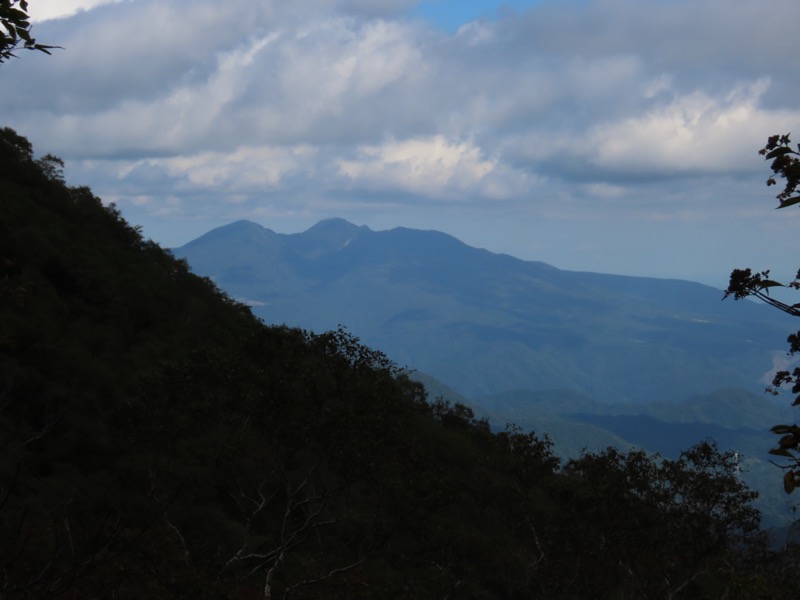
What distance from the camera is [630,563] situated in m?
26.8

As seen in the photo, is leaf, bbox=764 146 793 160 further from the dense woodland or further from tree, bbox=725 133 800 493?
the dense woodland

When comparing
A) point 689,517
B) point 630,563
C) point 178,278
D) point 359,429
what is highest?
point 178,278

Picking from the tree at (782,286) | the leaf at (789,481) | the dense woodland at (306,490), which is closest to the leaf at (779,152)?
the tree at (782,286)

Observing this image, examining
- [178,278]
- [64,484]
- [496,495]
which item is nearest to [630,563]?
[496,495]

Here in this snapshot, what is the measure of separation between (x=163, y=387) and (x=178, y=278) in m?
34.4

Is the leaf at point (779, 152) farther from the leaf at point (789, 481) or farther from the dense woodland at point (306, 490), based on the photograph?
the dense woodland at point (306, 490)

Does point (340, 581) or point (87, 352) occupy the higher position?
point (87, 352)

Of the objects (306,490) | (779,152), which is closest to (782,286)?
(779,152)

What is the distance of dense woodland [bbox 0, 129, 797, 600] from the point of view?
866 inches

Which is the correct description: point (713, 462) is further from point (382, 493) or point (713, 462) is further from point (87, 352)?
point (87, 352)

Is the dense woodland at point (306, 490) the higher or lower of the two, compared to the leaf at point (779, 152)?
lower

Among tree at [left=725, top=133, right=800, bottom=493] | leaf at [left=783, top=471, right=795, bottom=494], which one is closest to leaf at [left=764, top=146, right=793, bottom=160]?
tree at [left=725, top=133, right=800, bottom=493]

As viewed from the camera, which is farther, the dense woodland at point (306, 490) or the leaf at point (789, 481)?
the dense woodland at point (306, 490)

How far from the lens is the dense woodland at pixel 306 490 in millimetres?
22000
